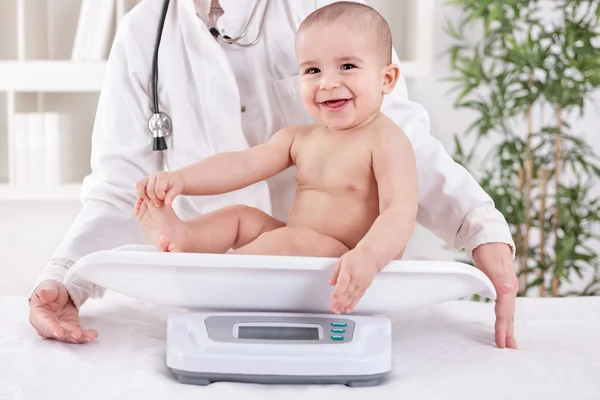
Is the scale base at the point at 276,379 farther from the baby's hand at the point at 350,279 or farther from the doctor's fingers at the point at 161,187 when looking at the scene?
the doctor's fingers at the point at 161,187

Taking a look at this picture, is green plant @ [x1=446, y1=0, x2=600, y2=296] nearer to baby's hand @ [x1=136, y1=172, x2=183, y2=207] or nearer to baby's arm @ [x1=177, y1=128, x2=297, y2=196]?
baby's arm @ [x1=177, y1=128, x2=297, y2=196]

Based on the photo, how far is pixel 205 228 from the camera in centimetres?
110

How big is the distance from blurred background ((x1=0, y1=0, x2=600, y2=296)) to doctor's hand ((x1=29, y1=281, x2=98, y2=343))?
1.46m

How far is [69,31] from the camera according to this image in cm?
269

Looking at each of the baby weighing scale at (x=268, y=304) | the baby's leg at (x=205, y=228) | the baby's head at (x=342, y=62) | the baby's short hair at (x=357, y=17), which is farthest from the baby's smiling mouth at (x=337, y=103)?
the baby weighing scale at (x=268, y=304)

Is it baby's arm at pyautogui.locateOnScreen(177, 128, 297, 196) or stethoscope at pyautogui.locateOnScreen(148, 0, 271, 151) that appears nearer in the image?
baby's arm at pyautogui.locateOnScreen(177, 128, 297, 196)

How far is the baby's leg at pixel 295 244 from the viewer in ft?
3.42

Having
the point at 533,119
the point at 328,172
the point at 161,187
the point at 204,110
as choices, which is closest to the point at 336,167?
the point at 328,172

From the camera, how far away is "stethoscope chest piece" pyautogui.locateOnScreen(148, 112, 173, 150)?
1.36 m

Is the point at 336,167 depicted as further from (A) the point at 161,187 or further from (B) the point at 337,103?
(A) the point at 161,187

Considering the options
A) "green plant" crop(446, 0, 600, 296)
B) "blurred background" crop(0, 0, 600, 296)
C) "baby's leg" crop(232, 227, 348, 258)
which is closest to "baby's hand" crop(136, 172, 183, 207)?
"baby's leg" crop(232, 227, 348, 258)

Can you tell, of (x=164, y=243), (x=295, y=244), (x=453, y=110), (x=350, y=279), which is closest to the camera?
(x=350, y=279)

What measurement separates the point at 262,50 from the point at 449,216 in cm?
52

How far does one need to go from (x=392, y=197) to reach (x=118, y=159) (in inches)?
22.4
